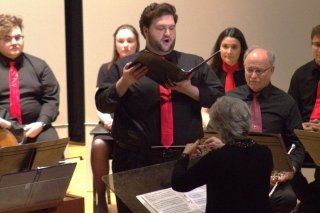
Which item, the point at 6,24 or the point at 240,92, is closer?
the point at 240,92

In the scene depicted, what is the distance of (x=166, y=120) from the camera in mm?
3287

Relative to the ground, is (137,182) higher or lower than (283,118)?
lower

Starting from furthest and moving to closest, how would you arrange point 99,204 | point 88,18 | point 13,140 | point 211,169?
1. point 88,18
2. point 99,204
3. point 13,140
4. point 211,169

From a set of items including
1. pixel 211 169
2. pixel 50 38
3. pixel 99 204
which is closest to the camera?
pixel 211 169

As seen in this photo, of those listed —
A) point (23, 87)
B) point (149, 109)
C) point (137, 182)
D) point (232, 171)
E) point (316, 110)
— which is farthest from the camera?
point (23, 87)

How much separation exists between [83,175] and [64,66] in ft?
3.97

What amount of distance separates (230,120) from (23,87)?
218 centimetres

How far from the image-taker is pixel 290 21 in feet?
18.5

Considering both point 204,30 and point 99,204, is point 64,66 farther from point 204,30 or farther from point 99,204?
point 99,204

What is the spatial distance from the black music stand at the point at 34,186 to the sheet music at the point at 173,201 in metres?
0.47

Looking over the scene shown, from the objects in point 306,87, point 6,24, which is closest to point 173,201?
point 306,87

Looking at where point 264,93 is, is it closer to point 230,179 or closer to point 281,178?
point 281,178

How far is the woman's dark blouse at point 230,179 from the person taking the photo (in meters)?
2.68

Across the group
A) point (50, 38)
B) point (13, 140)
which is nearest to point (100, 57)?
point (50, 38)
